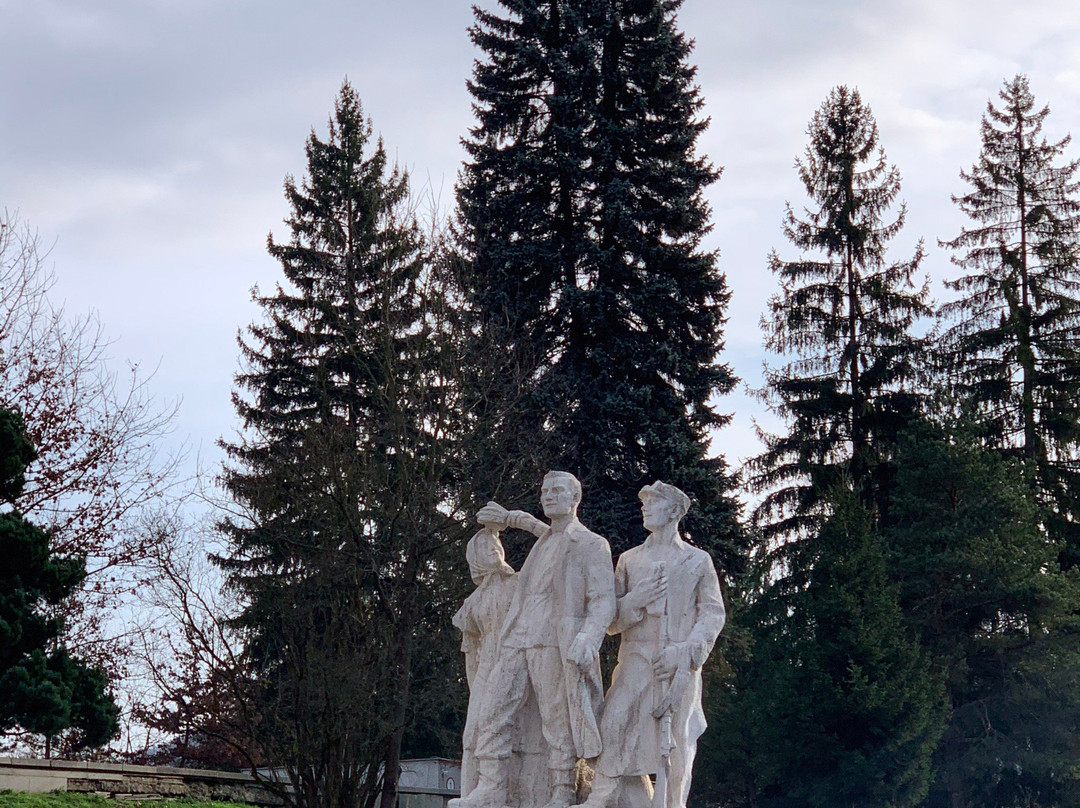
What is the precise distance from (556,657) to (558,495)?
109cm

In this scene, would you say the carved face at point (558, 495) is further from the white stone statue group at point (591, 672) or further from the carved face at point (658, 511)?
the carved face at point (658, 511)

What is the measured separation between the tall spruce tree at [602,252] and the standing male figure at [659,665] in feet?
32.4

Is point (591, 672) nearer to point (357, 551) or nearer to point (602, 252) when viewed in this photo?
point (357, 551)

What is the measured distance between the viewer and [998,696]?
85.7 ft

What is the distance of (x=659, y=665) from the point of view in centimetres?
867

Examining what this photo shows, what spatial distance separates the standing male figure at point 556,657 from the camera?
8.74 meters

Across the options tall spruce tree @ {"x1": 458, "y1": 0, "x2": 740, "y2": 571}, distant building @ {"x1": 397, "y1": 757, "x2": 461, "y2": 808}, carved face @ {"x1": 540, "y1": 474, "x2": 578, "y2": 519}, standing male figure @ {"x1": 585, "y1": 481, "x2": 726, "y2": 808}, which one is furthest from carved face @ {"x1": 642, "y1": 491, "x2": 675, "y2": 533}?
distant building @ {"x1": 397, "y1": 757, "x2": 461, "y2": 808}

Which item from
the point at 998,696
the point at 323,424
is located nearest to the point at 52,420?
the point at 323,424

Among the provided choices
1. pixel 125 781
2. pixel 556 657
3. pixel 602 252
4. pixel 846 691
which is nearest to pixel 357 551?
pixel 125 781

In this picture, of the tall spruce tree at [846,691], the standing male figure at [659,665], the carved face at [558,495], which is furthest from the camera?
the tall spruce tree at [846,691]

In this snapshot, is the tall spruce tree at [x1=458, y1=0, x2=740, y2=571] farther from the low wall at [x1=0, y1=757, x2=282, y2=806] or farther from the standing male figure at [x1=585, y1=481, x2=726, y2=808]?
the standing male figure at [x1=585, y1=481, x2=726, y2=808]

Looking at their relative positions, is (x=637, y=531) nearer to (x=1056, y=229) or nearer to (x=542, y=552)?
(x=542, y=552)

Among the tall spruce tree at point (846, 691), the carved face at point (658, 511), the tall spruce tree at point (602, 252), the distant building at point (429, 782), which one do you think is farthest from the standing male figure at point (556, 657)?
the tall spruce tree at point (846, 691)

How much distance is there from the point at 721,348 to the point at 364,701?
8.72 meters
